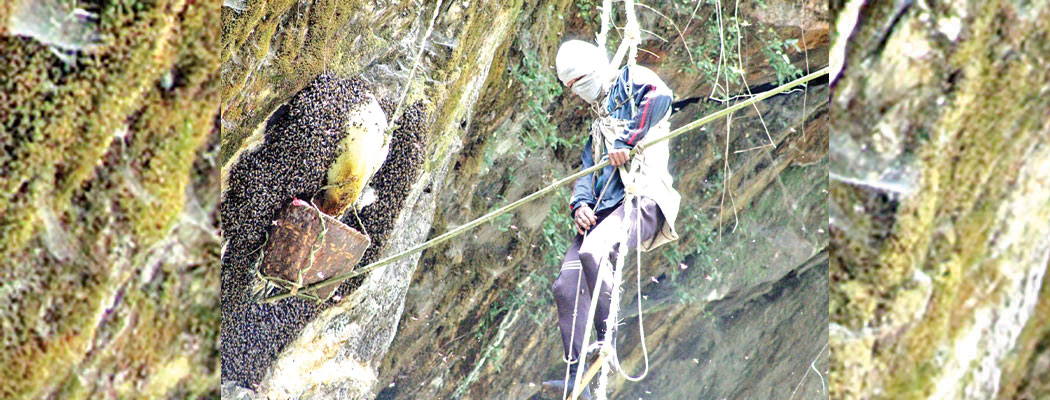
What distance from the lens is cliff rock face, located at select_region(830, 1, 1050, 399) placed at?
84 cm

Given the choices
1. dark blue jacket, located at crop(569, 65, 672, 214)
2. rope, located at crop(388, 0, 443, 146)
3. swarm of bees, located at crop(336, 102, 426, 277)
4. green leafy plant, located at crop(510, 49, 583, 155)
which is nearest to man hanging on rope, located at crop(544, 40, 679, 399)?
dark blue jacket, located at crop(569, 65, 672, 214)

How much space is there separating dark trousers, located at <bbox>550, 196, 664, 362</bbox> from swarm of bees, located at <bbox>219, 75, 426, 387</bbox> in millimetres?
897

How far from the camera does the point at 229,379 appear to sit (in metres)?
3.61

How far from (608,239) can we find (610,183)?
0.23 m

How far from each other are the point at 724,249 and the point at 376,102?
3.70m

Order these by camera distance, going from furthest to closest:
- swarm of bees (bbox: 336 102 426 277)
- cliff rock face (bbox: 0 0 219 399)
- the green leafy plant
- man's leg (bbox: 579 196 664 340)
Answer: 1. the green leafy plant
2. swarm of bees (bbox: 336 102 426 277)
3. man's leg (bbox: 579 196 664 340)
4. cliff rock face (bbox: 0 0 219 399)

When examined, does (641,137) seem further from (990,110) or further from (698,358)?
(698,358)

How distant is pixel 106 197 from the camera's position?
0.77 m

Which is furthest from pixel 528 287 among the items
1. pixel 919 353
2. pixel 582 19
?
pixel 919 353

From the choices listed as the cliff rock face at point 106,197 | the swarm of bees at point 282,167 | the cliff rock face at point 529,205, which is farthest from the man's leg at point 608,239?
the cliff rock face at point 106,197

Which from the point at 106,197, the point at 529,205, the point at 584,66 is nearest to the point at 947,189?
the point at 106,197

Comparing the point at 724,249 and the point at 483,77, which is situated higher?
the point at 483,77

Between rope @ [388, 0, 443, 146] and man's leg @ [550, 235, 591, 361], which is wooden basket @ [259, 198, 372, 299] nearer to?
rope @ [388, 0, 443, 146]

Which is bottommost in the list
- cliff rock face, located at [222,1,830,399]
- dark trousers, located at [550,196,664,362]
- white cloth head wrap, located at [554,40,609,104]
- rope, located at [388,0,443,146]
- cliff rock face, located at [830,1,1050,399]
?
cliff rock face, located at [222,1,830,399]
